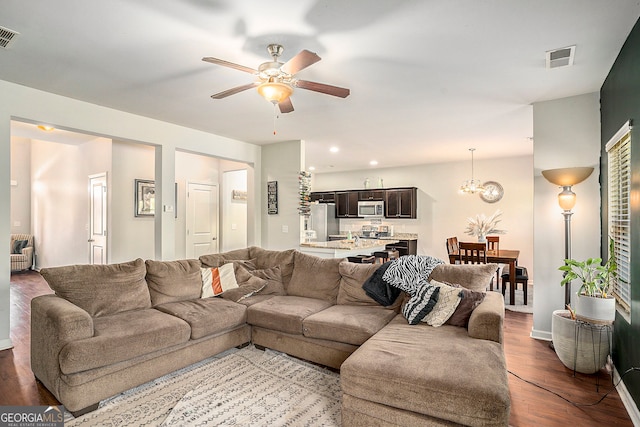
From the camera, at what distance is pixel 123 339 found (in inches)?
97.7

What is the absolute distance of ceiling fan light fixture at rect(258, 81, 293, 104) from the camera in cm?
258

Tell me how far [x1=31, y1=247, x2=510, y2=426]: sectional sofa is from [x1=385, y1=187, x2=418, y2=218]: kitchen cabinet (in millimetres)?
4778

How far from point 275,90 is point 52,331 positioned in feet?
7.56

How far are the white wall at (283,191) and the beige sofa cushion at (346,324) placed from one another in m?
2.92

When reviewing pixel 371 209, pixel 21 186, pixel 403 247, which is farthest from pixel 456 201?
pixel 21 186

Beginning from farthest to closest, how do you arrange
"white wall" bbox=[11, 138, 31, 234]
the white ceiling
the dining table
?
1. "white wall" bbox=[11, 138, 31, 234]
2. the dining table
3. the white ceiling

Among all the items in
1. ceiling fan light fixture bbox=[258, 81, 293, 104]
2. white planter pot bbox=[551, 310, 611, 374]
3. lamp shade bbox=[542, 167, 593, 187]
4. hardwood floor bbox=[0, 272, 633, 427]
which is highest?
ceiling fan light fixture bbox=[258, 81, 293, 104]

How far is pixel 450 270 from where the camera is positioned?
3.20 m

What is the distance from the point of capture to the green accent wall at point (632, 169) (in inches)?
91.8

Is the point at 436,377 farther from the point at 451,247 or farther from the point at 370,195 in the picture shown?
the point at 370,195

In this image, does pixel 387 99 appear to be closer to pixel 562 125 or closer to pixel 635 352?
pixel 562 125

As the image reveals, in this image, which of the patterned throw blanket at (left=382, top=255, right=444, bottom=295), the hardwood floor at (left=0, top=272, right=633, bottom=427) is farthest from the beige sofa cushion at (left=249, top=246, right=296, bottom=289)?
the hardwood floor at (left=0, top=272, right=633, bottom=427)

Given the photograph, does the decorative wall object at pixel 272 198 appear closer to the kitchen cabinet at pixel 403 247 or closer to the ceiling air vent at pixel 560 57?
the kitchen cabinet at pixel 403 247

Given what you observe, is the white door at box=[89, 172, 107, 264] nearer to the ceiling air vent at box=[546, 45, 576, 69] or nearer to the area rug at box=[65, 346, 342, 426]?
the area rug at box=[65, 346, 342, 426]
